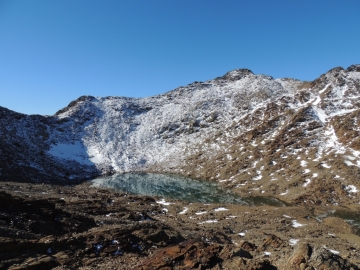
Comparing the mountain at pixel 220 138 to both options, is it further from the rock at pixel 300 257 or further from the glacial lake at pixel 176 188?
the rock at pixel 300 257

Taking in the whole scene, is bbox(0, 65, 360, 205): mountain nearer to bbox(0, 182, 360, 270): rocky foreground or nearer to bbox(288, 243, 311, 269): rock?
bbox(0, 182, 360, 270): rocky foreground

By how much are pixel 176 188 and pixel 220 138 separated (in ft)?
122

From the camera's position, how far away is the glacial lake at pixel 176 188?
47.1 m

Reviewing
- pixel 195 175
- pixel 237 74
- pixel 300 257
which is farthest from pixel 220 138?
pixel 300 257

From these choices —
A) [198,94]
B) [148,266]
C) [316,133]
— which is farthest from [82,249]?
[198,94]

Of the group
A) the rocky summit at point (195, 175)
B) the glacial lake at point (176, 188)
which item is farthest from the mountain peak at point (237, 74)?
the glacial lake at point (176, 188)

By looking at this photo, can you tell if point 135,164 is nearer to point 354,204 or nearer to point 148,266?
point 354,204

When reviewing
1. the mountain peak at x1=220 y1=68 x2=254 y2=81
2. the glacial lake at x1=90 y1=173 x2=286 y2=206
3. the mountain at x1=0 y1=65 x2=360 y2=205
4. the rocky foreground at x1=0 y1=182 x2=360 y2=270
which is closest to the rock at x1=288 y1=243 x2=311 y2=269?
the rocky foreground at x1=0 y1=182 x2=360 y2=270

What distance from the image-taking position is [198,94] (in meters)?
129

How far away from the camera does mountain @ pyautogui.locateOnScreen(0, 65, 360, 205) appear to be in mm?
54750

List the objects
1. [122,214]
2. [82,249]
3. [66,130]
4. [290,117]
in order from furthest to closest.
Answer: [66,130] < [290,117] < [122,214] < [82,249]

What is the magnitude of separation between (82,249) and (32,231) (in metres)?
4.67

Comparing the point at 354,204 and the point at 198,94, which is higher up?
the point at 198,94

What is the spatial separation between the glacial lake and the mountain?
370cm
